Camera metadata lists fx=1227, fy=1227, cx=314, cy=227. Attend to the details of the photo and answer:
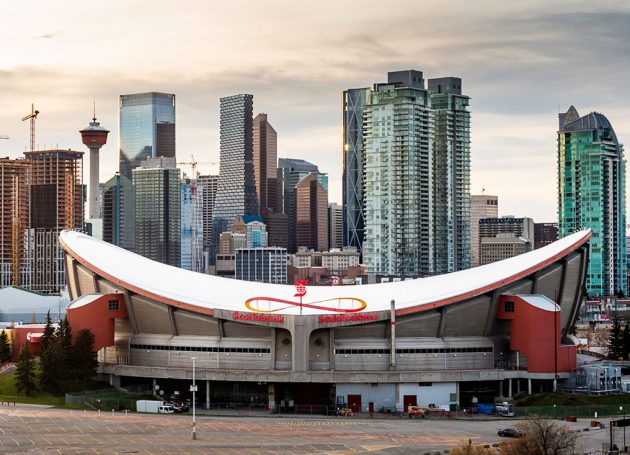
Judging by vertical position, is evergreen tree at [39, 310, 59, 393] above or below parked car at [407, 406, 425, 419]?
above

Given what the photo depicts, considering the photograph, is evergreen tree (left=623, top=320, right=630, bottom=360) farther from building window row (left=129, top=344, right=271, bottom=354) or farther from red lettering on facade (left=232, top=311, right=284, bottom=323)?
red lettering on facade (left=232, top=311, right=284, bottom=323)

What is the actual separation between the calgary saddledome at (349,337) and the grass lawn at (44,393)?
3114mm

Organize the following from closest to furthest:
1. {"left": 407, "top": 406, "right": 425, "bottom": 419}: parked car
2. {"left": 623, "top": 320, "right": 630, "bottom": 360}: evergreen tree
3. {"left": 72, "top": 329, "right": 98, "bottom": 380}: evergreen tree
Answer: {"left": 407, "top": 406, "right": 425, "bottom": 419}: parked car → {"left": 72, "top": 329, "right": 98, "bottom": 380}: evergreen tree → {"left": 623, "top": 320, "right": 630, "bottom": 360}: evergreen tree

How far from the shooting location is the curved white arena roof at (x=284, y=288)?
416 feet

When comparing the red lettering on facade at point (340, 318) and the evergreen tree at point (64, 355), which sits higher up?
the red lettering on facade at point (340, 318)

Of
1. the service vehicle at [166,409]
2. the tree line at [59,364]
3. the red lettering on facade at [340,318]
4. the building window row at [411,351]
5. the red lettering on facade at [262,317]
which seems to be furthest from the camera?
the building window row at [411,351]

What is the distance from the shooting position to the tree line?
12250 cm

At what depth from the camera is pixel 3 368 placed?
13812cm

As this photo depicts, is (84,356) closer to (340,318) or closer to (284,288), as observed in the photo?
(284,288)

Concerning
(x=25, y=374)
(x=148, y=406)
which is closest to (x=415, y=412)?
(x=148, y=406)

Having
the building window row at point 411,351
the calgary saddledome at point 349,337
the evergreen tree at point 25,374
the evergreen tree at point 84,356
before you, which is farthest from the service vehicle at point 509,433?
the evergreen tree at point 25,374

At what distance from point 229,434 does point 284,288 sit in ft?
138

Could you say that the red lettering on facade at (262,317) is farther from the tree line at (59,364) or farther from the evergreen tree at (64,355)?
the evergreen tree at (64,355)

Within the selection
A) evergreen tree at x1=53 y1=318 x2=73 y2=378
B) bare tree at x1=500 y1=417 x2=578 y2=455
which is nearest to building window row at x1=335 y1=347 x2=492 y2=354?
evergreen tree at x1=53 y1=318 x2=73 y2=378
